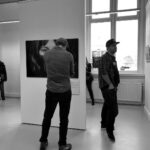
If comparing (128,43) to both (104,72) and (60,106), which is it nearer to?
(104,72)

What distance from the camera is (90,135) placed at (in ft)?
12.2

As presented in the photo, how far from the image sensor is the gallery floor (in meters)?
3.23

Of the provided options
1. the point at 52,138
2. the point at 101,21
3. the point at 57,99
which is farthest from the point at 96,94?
the point at 57,99

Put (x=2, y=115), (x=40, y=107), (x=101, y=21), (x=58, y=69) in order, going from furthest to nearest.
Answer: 1. (x=101, y=21)
2. (x=2, y=115)
3. (x=40, y=107)
4. (x=58, y=69)

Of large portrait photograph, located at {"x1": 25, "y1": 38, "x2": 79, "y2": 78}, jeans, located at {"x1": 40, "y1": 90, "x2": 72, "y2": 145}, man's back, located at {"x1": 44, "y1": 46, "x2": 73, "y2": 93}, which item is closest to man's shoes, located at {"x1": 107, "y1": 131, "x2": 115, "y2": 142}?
jeans, located at {"x1": 40, "y1": 90, "x2": 72, "y2": 145}

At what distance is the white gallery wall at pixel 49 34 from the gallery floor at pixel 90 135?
293 millimetres

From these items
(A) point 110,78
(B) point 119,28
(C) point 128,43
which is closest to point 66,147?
(A) point 110,78

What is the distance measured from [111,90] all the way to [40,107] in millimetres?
1668

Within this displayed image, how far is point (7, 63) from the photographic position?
310 inches

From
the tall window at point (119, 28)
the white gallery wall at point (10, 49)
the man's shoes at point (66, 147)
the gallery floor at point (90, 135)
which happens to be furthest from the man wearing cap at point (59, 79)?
the white gallery wall at point (10, 49)

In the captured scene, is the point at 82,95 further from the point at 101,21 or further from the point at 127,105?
the point at 101,21

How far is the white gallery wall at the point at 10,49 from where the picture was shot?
292 inches

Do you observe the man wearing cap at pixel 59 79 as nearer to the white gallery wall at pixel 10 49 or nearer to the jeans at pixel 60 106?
the jeans at pixel 60 106

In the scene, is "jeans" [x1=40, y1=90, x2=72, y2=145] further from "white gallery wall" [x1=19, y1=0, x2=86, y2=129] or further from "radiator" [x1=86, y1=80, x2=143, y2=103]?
"radiator" [x1=86, y1=80, x2=143, y2=103]
